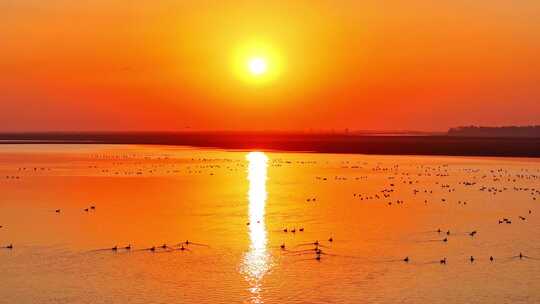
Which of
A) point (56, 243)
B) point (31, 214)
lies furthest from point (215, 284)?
point (31, 214)

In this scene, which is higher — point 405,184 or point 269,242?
point 405,184

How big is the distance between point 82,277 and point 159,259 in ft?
11.2

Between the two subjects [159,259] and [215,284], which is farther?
[159,259]

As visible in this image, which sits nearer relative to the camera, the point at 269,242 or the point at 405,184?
the point at 269,242

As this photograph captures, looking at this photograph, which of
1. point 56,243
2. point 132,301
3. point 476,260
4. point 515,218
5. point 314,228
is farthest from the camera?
point 515,218

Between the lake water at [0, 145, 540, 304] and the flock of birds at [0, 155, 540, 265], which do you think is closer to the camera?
the lake water at [0, 145, 540, 304]

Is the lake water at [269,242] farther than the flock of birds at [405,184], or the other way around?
the flock of birds at [405,184]

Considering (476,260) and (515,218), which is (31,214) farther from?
(515,218)

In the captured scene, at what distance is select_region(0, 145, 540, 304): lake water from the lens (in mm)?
19047

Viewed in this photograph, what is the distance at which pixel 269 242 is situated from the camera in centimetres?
2639

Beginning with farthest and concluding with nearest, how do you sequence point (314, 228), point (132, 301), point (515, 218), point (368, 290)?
point (515, 218), point (314, 228), point (368, 290), point (132, 301)

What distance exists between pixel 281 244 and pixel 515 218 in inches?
534

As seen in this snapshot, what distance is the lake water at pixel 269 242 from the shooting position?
1905 centimetres

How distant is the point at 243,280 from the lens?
66.3ft
